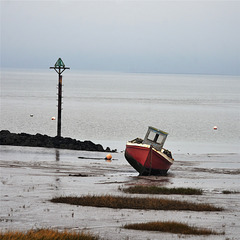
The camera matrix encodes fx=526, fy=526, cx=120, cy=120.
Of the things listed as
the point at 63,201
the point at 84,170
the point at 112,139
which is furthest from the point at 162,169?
the point at 112,139

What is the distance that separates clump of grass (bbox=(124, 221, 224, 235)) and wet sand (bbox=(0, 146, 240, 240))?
440 mm

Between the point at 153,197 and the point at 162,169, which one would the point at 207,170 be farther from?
the point at 153,197

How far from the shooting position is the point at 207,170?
35.6 metres

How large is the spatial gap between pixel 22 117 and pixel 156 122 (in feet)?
74.7

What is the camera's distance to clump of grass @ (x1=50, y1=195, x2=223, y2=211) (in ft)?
65.2

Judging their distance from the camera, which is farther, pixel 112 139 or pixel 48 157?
pixel 112 139

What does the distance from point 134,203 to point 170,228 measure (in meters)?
3.96

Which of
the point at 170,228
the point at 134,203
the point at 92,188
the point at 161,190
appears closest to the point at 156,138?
the point at 161,190

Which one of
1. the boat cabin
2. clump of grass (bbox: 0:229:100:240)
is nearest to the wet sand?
clump of grass (bbox: 0:229:100:240)

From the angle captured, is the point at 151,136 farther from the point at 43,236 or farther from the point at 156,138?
the point at 43,236

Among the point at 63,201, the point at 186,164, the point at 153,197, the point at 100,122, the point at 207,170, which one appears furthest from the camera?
the point at 100,122

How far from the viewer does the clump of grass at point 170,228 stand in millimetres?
16109

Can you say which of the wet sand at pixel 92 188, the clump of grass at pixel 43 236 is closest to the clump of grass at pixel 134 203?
the wet sand at pixel 92 188

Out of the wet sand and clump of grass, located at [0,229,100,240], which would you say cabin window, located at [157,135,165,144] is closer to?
the wet sand
